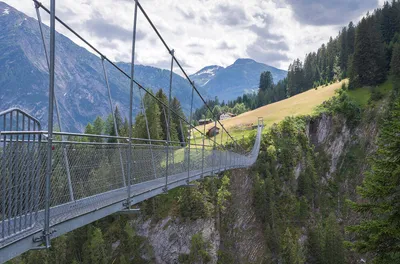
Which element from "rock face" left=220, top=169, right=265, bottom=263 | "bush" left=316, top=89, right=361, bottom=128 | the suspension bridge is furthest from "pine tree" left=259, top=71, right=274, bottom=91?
the suspension bridge

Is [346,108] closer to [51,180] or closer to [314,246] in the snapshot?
[314,246]

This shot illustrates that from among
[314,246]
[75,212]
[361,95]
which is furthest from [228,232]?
[361,95]

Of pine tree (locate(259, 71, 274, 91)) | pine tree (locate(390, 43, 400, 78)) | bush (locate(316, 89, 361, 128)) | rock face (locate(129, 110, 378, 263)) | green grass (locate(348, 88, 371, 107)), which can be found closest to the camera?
rock face (locate(129, 110, 378, 263))

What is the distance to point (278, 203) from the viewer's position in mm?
30812

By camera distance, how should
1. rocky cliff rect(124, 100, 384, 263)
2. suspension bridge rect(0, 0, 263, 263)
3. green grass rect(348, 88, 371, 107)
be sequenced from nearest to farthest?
1. suspension bridge rect(0, 0, 263, 263)
2. rocky cliff rect(124, 100, 384, 263)
3. green grass rect(348, 88, 371, 107)

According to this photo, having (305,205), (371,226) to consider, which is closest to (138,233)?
(305,205)

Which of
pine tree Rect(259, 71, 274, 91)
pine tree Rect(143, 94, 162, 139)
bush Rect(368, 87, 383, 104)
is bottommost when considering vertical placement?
pine tree Rect(143, 94, 162, 139)

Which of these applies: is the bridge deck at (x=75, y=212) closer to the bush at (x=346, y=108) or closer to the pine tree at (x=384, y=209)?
the pine tree at (x=384, y=209)

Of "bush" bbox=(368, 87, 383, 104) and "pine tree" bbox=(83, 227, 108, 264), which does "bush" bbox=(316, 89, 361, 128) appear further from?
"pine tree" bbox=(83, 227, 108, 264)

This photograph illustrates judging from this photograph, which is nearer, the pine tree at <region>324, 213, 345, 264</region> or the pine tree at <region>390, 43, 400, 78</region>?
the pine tree at <region>324, 213, 345, 264</region>

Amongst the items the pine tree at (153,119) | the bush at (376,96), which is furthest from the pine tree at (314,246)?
the bush at (376,96)

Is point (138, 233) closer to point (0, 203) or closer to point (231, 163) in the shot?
point (231, 163)

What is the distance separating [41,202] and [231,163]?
15.6m

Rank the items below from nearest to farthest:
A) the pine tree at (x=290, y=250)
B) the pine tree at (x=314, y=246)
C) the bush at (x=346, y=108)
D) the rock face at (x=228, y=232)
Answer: the rock face at (x=228, y=232) < the pine tree at (x=290, y=250) < the pine tree at (x=314, y=246) < the bush at (x=346, y=108)
